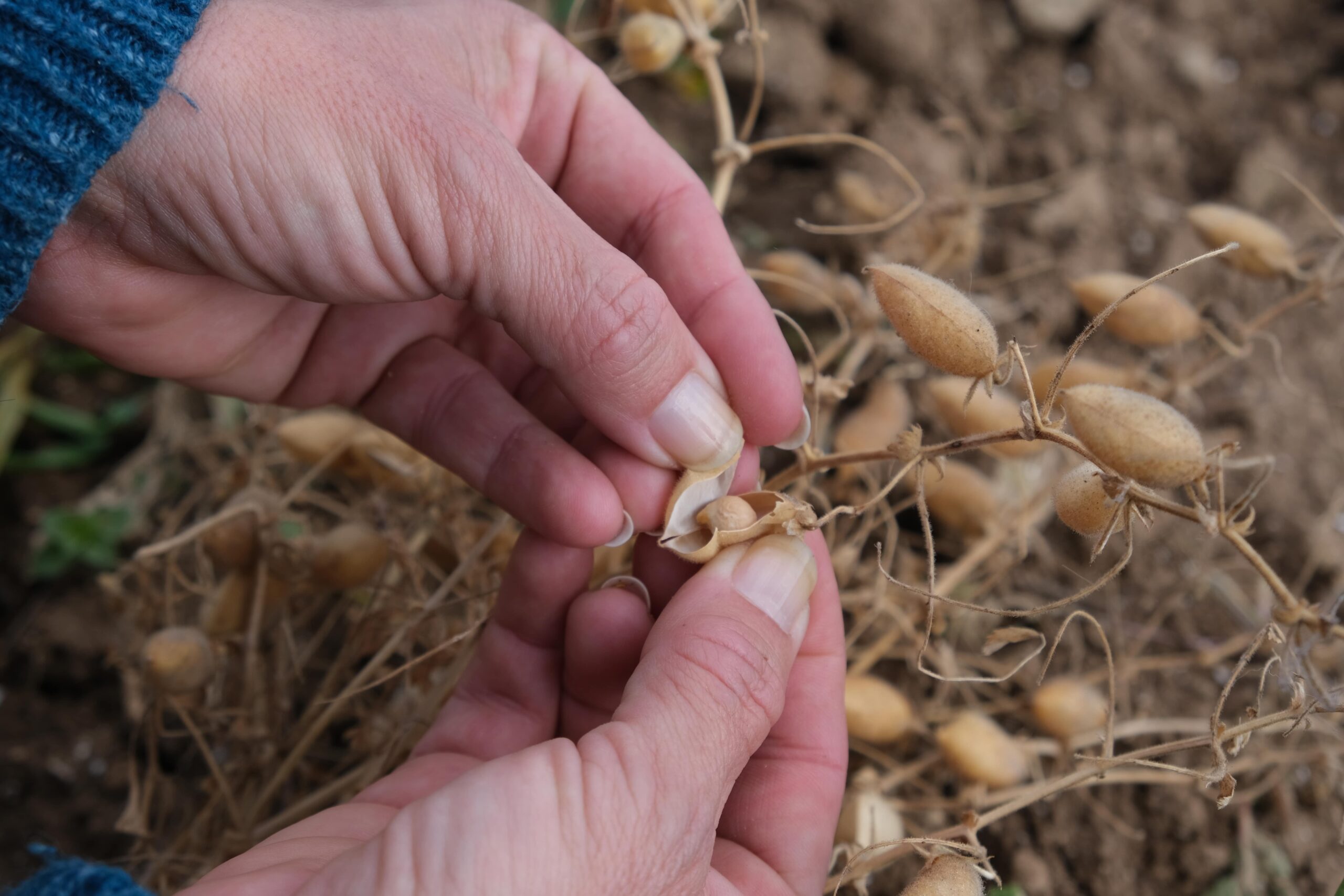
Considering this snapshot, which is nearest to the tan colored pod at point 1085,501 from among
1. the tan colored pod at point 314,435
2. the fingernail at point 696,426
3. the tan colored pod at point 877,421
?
the fingernail at point 696,426

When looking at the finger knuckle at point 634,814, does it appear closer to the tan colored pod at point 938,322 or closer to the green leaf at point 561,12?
the tan colored pod at point 938,322

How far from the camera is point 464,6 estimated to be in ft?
3.88

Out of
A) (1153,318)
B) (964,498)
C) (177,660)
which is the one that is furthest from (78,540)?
(1153,318)

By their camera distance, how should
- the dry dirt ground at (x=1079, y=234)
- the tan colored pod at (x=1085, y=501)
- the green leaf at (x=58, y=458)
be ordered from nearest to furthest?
1. the tan colored pod at (x=1085, y=501)
2. the dry dirt ground at (x=1079, y=234)
3. the green leaf at (x=58, y=458)

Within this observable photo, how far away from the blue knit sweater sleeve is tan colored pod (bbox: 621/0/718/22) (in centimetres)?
74

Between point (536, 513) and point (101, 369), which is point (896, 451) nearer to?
point (536, 513)

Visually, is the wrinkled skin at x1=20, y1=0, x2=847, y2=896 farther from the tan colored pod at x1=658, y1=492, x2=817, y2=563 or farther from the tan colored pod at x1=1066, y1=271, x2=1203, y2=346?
the tan colored pod at x1=1066, y1=271, x2=1203, y2=346

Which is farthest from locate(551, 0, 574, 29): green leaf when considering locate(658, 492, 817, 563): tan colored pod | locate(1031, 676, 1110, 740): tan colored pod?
locate(1031, 676, 1110, 740): tan colored pod

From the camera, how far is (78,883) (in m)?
0.81

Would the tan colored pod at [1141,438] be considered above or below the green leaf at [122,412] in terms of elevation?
above

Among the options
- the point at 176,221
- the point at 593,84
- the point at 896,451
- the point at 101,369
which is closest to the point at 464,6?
the point at 593,84

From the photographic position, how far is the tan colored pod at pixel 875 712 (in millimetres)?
1297

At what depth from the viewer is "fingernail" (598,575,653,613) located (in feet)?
3.62

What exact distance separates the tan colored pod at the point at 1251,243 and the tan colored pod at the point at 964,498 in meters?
0.42
